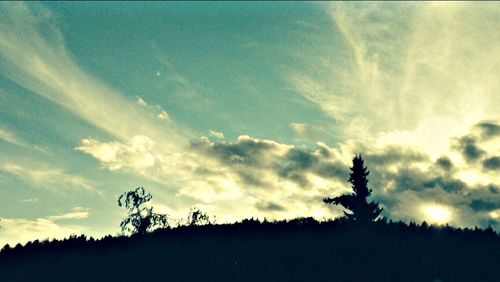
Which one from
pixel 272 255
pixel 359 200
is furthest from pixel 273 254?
pixel 359 200

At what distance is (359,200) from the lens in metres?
44.6

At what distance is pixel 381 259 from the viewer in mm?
27047

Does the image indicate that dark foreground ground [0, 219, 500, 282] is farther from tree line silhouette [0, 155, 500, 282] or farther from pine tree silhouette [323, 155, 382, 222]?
pine tree silhouette [323, 155, 382, 222]

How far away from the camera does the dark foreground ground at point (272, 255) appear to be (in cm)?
2656

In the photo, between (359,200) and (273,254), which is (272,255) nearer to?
(273,254)

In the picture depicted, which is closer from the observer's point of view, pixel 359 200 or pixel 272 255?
pixel 272 255

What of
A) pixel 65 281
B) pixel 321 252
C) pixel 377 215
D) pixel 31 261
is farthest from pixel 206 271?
pixel 377 215

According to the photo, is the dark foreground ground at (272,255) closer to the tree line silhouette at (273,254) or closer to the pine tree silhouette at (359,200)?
the tree line silhouette at (273,254)

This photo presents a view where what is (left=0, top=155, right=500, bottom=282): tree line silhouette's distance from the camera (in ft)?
87.2

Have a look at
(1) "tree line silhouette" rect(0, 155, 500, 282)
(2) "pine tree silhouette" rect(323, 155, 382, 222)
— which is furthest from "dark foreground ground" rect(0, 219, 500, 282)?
(2) "pine tree silhouette" rect(323, 155, 382, 222)

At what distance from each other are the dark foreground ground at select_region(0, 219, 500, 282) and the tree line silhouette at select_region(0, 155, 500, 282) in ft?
0.21

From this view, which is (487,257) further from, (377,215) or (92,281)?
(92,281)

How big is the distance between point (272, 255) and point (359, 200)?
1933cm

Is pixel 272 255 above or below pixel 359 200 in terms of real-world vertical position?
below
